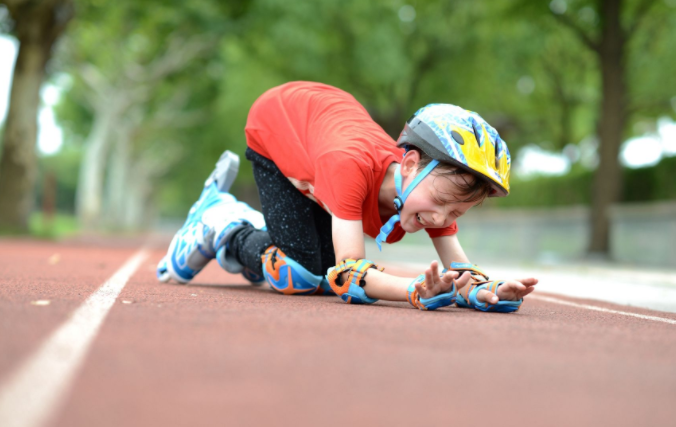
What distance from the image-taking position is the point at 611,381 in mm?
2352

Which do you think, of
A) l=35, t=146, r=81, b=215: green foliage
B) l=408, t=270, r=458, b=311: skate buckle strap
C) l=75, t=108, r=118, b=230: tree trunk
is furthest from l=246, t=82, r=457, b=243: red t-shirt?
l=35, t=146, r=81, b=215: green foliage

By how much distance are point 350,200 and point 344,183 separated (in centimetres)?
9

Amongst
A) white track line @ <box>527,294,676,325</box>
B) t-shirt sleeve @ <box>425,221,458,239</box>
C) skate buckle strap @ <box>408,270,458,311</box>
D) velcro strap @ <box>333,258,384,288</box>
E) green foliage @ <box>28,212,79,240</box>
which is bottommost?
green foliage @ <box>28,212,79,240</box>

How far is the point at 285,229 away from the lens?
4.62 meters

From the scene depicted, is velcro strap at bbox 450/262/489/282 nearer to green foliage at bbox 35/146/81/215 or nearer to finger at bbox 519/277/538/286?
finger at bbox 519/277/538/286

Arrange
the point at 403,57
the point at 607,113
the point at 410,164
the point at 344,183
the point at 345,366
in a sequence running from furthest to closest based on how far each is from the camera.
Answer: the point at 403,57 → the point at 607,113 → the point at 410,164 → the point at 344,183 → the point at 345,366

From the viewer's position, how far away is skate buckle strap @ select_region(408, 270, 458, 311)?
3703 millimetres

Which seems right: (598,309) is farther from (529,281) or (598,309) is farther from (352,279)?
(352,279)

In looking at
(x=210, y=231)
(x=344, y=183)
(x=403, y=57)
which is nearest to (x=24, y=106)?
(x=403, y=57)

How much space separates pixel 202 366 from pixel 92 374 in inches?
13.0

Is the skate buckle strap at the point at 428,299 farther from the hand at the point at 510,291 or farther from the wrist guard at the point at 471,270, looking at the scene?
the wrist guard at the point at 471,270

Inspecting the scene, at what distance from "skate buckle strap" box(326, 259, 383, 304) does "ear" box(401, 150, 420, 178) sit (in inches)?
20.3

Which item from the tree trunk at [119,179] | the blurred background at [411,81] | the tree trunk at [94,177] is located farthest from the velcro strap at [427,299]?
the tree trunk at [119,179]

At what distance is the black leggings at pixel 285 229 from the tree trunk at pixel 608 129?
40.2 ft
